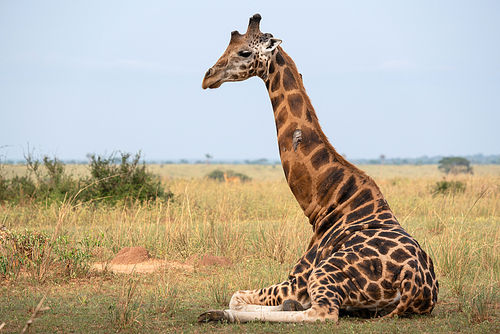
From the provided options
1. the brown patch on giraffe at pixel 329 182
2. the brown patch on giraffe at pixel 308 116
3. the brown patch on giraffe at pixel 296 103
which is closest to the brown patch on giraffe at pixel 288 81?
the brown patch on giraffe at pixel 296 103

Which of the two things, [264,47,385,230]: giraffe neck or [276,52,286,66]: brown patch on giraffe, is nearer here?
[264,47,385,230]: giraffe neck

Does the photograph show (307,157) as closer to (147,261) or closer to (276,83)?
(276,83)

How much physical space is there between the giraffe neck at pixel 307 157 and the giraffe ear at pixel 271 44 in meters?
0.12

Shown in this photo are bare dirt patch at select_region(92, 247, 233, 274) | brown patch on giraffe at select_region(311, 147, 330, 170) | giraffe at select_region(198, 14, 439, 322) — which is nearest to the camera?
giraffe at select_region(198, 14, 439, 322)

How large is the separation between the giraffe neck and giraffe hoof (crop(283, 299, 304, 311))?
1.01 m

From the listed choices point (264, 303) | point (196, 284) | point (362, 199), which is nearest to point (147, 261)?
point (196, 284)

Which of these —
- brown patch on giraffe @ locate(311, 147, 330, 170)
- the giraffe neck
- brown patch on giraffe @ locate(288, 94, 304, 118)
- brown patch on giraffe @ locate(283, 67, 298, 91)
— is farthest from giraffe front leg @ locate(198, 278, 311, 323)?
brown patch on giraffe @ locate(283, 67, 298, 91)

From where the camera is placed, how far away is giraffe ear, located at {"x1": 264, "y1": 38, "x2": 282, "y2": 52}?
5979mm

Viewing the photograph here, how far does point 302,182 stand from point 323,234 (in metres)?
0.65

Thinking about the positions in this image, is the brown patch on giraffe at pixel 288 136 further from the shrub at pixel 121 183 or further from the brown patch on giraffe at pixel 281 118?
the shrub at pixel 121 183

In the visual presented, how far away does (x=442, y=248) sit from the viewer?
8.09 metres

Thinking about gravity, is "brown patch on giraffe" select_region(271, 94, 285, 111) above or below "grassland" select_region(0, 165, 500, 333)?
above

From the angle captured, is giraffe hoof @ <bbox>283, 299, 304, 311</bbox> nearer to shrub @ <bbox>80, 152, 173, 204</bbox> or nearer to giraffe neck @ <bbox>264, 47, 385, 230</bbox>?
giraffe neck @ <bbox>264, 47, 385, 230</bbox>

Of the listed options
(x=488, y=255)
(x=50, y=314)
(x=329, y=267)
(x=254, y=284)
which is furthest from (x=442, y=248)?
(x=50, y=314)
